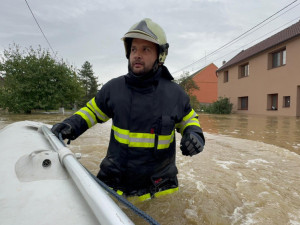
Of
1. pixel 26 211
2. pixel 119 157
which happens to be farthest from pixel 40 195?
pixel 119 157

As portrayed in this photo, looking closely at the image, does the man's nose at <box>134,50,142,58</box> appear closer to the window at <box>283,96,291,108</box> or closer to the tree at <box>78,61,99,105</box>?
the window at <box>283,96,291,108</box>

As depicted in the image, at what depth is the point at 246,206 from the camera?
214cm

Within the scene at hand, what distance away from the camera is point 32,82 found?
1432 cm

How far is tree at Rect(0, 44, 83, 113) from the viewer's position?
14000 millimetres

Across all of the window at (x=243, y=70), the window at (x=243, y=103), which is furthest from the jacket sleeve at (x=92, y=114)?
the window at (x=243, y=70)

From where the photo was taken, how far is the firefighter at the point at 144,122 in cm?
182

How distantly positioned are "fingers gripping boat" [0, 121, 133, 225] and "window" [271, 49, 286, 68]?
54.0 feet

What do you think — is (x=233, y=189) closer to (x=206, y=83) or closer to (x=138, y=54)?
(x=138, y=54)

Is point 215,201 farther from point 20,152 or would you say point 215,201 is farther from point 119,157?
point 20,152

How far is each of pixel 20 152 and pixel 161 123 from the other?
95cm

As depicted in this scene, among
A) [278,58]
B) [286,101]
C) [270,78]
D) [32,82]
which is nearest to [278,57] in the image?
[278,58]

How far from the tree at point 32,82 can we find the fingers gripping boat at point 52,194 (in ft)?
47.3

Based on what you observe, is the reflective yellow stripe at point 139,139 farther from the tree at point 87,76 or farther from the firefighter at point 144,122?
the tree at point 87,76

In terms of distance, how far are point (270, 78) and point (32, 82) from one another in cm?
1485
